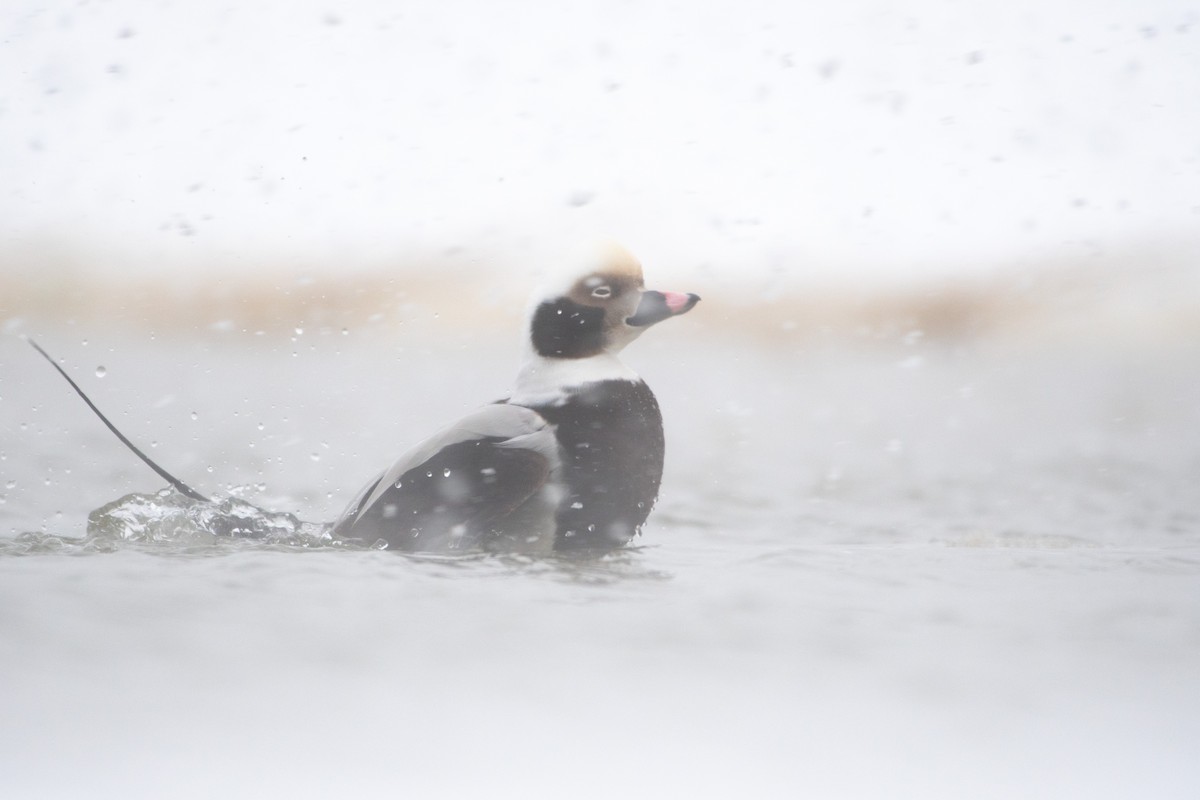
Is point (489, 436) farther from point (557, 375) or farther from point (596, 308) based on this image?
point (596, 308)

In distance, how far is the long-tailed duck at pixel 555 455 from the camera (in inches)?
68.9

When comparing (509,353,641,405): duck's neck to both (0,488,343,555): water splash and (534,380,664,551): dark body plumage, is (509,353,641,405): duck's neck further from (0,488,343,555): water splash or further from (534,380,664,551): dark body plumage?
(0,488,343,555): water splash

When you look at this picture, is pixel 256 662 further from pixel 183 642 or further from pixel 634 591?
pixel 634 591

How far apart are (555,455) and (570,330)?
227 millimetres

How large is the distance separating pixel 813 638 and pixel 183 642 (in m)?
0.66

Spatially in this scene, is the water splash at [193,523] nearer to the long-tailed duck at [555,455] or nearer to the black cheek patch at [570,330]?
the long-tailed duck at [555,455]

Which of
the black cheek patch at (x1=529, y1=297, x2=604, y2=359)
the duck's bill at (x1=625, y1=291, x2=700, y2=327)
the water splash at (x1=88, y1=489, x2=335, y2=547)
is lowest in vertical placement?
the water splash at (x1=88, y1=489, x2=335, y2=547)

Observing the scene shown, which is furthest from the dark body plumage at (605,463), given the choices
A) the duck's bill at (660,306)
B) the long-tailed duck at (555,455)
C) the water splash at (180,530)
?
the water splash at (180,530)

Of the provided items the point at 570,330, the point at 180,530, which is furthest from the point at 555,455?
the point at 180,530

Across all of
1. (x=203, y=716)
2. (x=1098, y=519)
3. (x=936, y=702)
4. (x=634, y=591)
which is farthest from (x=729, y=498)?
(x=203, y=716)

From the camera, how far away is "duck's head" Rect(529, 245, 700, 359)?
1.89 metres

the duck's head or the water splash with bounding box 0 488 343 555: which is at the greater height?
the duck's head

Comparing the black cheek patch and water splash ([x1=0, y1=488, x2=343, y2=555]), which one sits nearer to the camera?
water splash ([x1=0, y1=488, x2=343, y2=555])

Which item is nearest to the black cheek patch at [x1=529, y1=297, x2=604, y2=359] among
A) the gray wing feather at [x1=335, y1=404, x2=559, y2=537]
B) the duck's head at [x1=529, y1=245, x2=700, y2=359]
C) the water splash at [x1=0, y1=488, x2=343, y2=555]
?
the duck's head at [x1=529, y1=245, x2=700, y2=359]
